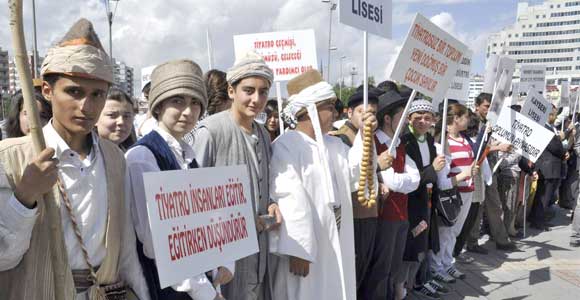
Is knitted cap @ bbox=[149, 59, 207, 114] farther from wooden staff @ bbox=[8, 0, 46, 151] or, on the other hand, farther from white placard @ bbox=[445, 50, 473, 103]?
white placard @ bbox=[445, 50, 473, 103]

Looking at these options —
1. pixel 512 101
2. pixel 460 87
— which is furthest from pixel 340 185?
pixel 512 101

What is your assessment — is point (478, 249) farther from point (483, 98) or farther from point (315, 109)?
point (315, 109)

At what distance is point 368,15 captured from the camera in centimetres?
380

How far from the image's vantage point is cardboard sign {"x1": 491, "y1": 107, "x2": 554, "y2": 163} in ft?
21.0

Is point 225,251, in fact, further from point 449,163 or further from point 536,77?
point 536,77

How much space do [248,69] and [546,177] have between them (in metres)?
7.69

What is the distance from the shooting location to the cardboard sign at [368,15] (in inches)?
140

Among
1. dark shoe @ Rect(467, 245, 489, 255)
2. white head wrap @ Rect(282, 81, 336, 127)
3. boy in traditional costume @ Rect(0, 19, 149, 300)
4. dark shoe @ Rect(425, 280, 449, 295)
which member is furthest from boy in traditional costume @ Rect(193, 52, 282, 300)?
dark shoe @ Rect(467, 245, 489, 255)

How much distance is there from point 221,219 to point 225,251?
0.15 m

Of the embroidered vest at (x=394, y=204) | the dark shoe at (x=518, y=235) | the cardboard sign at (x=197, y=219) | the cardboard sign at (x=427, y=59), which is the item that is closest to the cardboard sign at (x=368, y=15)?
the cardboard sign at (x=427, y=59)

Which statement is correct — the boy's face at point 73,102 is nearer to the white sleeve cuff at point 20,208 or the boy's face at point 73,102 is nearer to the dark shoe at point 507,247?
the white sleeve cuff at point 20,208

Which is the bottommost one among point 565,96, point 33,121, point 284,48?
point 33,121

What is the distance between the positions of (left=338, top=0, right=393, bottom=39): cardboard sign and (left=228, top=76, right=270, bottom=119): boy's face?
0.99 metres

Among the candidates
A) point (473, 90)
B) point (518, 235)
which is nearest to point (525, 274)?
point (518, 235)
